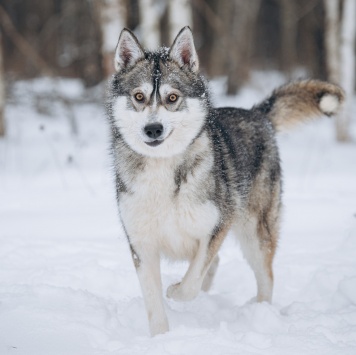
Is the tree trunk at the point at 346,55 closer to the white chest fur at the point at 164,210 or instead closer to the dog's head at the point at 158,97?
the dog's head at the point at 158,97

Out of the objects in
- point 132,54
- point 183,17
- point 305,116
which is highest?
point 183,17

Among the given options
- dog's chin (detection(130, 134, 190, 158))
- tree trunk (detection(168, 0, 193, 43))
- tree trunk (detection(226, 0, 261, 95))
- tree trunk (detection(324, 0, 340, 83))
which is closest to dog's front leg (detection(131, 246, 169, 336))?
dog's chin (detection(130, 134, 190, 158))

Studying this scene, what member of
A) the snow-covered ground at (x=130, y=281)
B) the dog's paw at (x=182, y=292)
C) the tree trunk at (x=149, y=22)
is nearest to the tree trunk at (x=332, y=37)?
the tree trunk at (x=149, y=22)

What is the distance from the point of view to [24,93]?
1315cm

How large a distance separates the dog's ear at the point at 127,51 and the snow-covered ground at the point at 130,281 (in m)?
1.57

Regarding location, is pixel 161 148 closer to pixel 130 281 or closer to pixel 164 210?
pixel 164 210

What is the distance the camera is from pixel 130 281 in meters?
→ 4.36

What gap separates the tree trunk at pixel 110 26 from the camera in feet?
28.2

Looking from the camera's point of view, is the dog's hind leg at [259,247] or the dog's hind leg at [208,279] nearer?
the dog's hind leg at [259,247]

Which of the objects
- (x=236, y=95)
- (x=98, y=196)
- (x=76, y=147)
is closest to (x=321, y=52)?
(x=236, y=95)

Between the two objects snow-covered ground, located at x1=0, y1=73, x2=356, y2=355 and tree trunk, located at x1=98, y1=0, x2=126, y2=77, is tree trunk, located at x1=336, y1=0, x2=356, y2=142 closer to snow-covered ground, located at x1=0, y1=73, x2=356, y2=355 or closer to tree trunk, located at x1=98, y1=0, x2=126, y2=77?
snow-covered ground, located at x1=0, y1=73, x2=356, y2=355

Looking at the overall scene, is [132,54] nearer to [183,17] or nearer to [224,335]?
[224,335]

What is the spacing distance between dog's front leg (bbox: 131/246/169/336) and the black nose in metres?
0.73

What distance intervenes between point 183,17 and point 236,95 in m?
8.27
